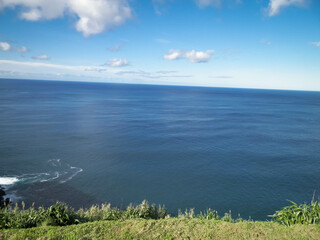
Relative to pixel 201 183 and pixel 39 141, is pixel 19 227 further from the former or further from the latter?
pixel 39 141

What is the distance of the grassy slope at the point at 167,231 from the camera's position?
43.3 ft

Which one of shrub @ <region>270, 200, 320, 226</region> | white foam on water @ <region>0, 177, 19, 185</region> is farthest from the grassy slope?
white foam on water @ <region>0, 177, 19, 185</region>

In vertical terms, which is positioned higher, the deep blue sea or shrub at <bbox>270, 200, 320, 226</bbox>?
shrub at <bbox>270, 200, 320, 226</bbox>

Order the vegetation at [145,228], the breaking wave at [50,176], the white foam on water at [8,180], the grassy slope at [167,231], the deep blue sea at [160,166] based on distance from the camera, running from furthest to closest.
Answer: the breaking wave at [50,176], the white foam on water at [8,180], the deep blue sea at [160,166], the vegetation at [145,228], the grassy slope at [167,231]

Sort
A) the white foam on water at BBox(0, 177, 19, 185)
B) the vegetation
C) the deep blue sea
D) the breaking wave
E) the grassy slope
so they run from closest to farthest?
1. the grassy slope
2. the vegetation
3. the deep blue sea
4. the white foam on water at BBox(0, 177, 19, 185)
5. the breaking wave

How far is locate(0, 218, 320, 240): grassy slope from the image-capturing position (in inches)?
519

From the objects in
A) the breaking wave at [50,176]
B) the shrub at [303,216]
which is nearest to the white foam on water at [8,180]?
the breaking wave at [50,176]

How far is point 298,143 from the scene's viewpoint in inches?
2633

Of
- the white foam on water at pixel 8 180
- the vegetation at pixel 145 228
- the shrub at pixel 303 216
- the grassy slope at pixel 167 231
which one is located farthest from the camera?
the white foam on water at pixel 8 180

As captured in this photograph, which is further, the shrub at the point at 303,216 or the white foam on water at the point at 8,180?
the white foam on water at the point at 8,180

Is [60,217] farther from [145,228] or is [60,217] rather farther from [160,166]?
[160,166]

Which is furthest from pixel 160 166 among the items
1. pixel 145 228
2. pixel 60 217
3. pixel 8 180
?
pixel 145 228

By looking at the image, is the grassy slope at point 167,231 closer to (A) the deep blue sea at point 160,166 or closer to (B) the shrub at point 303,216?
(B) the shrub at point 303,216

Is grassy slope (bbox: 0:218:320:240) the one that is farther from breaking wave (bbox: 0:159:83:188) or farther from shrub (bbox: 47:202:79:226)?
breaking wave (bbox: 0:159:83:188)
